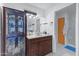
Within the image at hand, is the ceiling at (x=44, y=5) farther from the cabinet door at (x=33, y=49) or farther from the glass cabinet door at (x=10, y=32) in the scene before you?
the cabinet door at (x=33, y=49)

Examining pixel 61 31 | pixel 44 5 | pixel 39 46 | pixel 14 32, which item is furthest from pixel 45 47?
pixel 44 5

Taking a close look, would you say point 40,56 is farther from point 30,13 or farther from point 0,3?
point 0,3

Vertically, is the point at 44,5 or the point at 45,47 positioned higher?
the point at 44,5

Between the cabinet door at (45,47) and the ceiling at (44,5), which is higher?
the ceiling at (44,5)

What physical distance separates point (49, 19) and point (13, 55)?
751 mm

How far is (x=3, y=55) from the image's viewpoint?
4.31 ft

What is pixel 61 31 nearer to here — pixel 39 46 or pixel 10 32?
pixel 39 46

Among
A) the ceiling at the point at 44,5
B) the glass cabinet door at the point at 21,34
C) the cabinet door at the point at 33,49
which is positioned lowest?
the cabinet door at the point at 33,49

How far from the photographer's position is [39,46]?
A: 1443mm

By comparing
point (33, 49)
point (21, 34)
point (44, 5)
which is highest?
point (44, 5)

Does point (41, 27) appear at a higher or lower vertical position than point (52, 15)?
lower

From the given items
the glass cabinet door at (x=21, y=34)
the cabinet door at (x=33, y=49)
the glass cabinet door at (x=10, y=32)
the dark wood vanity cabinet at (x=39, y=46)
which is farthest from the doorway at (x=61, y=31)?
the glass cabinet door at (x=10, y=32)

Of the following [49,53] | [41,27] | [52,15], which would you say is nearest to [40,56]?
[49,53]

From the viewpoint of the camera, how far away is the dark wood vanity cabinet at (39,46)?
1.38 metres
